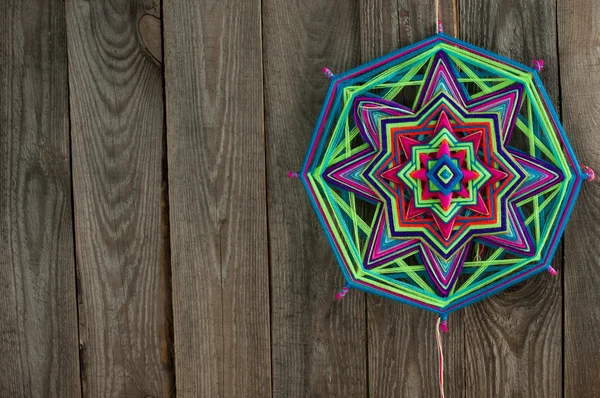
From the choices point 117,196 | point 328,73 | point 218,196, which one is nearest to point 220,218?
point 218,196

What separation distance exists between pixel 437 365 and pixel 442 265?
0.55 ft

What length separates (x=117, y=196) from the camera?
93 centimetres

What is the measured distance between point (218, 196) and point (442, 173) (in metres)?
0.33

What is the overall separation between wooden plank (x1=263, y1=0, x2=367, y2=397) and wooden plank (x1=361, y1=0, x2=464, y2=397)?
17mm

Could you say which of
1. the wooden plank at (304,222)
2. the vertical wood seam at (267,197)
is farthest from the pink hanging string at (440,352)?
the vertical wood seam at (267,197)

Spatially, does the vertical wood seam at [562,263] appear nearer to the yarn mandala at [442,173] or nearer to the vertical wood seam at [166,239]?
the yarn mandala at [442,173]

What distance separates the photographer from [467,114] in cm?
80

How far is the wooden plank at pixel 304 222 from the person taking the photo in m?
0.89

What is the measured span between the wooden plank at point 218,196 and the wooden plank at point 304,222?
0.02 m

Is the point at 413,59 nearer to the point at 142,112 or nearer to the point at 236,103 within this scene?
the point at 236,103

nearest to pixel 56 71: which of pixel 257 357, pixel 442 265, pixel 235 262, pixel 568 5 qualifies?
pixel 235 262

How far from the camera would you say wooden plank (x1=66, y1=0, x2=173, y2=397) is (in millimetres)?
920

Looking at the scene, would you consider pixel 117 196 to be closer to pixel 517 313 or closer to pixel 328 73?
pixel 328 73

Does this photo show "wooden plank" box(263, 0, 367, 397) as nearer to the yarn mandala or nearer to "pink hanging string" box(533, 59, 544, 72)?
the yarn mandala
